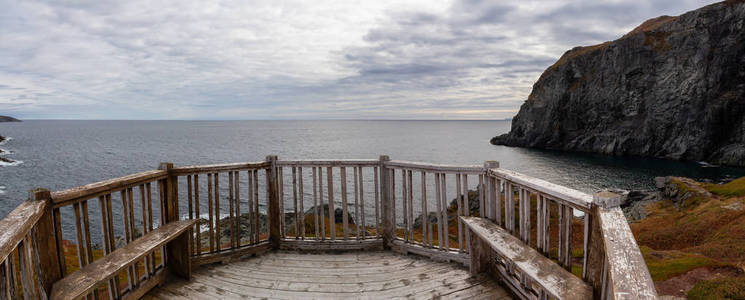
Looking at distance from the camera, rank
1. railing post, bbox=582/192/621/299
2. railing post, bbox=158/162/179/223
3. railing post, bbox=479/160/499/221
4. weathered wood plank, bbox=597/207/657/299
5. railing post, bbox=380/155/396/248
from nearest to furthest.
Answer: weathered wood plank, bbox=597/207/657/299, railing post, bbox=582/192/621/299, railing post, bbox=479/160/499/221, railing post, bbox=158/162/179/223, railing post, bbox=380/155/396/248

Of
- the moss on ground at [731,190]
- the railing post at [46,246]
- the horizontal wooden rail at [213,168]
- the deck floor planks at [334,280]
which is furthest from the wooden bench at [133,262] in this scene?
the moss on ground at [731,190]

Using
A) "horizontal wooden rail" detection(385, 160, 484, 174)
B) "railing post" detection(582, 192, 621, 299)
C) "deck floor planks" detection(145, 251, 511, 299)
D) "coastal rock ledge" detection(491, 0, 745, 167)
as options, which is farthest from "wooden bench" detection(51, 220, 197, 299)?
"coastal rock ledge" detection(491, 0, 745, 167)

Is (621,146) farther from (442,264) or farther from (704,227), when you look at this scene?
(442,264)

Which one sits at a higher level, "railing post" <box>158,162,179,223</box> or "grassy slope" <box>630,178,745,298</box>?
"railing post" <box>158,162,179,223</box>

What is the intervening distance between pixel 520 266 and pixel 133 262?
12.9 ft

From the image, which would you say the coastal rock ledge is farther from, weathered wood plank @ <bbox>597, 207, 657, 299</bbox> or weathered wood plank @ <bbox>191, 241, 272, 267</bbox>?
weathered wood plank @ <bbox>191, 241, 272, 267</bbox>

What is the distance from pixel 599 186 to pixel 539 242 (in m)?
47.2

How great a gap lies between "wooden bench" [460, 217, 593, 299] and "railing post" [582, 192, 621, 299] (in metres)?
0.08

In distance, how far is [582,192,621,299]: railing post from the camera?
2.74 meters

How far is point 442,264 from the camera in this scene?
18.5 ft

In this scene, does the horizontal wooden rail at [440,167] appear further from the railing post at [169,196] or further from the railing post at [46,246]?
the railing post at [46,246]

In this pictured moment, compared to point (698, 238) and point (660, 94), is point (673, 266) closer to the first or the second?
point (698, 238)

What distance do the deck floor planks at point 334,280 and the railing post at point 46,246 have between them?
1523mm

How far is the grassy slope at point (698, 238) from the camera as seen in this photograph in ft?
20.4
